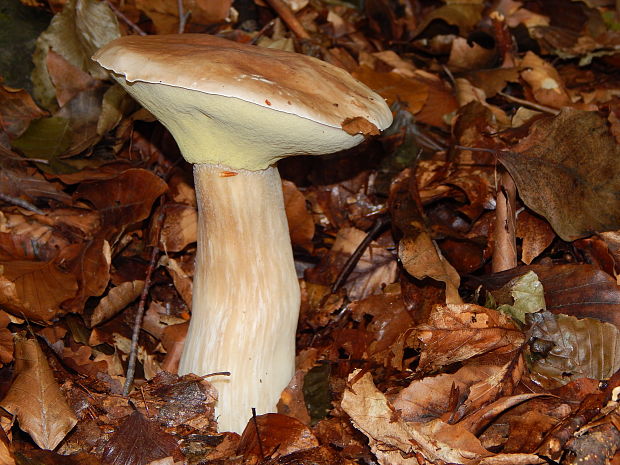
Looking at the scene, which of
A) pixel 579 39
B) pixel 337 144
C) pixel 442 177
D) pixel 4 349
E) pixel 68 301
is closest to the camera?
pixel 337 144

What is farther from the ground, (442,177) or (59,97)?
(59,97)

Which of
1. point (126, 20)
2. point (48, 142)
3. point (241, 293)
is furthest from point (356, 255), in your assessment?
point (126, 20)

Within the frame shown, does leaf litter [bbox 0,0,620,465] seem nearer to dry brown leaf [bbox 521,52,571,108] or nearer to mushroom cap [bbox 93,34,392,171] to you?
dry brown leaf [bbox 521,52,571,108]

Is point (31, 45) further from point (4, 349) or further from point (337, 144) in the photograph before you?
point (337, 144)

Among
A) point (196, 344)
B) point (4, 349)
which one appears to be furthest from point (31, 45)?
point (196, 344)

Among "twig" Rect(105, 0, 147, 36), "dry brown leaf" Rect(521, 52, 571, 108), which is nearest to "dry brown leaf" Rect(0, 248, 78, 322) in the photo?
"twig" Rect(105, 0, 147, 36)

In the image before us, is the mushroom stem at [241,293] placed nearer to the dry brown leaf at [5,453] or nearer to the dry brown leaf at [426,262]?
the dry brown leaf at [426,262]

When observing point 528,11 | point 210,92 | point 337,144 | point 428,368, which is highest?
point 210,92
